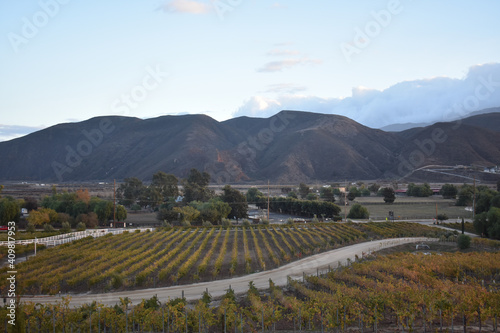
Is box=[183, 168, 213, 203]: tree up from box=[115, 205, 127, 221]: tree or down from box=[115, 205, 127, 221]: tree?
up

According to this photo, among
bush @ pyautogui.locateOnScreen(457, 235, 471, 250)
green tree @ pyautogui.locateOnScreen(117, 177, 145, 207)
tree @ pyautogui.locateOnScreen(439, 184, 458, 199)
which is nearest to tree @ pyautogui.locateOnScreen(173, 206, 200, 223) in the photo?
green tree @ pyautogui.locateOnScreen(117, 177, 145, 207)

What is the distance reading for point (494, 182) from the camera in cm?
11612

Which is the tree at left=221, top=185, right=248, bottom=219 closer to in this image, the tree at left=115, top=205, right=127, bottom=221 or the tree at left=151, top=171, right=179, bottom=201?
the tree at left=115, top=205, right=127, bottom=221

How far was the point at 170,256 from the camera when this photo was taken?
31547mm

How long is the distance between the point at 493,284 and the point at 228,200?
47.6 metres

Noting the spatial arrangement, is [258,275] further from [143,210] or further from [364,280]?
[143,210]

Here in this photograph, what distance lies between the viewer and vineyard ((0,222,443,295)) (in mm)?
24250

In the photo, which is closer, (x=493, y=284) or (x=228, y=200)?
(x=493, y=284)

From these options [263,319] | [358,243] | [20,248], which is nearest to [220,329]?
[263,319]

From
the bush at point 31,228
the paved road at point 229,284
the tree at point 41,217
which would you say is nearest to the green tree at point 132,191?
the tree at point 41,217

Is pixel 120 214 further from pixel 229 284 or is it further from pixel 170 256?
pixel 229 284

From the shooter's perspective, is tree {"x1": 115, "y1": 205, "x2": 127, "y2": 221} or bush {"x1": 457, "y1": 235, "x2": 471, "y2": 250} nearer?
bush {"x1": 457, "y1": 235, "x2": 471, "y2": 250}

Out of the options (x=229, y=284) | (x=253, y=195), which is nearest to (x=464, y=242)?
(x=229, y=284)

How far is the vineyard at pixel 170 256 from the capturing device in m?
24.2
